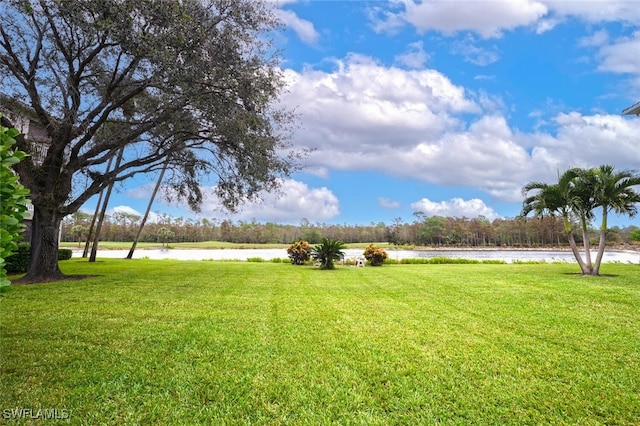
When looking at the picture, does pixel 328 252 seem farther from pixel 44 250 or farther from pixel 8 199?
pixel 8 199

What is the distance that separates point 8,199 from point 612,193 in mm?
17629

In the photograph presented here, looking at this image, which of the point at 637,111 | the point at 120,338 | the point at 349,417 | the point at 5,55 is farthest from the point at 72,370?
the point at 637,111

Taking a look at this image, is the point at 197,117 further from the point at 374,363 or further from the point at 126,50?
the point at 374,363

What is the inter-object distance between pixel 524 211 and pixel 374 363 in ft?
49.3

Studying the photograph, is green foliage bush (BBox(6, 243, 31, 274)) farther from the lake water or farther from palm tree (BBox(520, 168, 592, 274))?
palm tree (BBox(520, 168, 592, 274))

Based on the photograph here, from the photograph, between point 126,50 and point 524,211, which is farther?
point 524,211

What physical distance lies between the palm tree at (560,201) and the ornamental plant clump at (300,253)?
11.1 meters

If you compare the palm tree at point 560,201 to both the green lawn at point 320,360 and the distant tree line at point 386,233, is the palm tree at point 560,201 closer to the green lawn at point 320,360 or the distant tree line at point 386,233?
the green lawn at point 320,360

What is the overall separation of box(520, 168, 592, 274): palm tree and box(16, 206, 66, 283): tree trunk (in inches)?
710

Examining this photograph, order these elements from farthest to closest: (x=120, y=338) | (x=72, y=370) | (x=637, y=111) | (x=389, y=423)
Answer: (x=637, y=111)
(x=120, y=338)
(x=72, y=370)
(x=389, y=423)

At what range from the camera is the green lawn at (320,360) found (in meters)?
3.29

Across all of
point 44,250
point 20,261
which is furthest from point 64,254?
point 44,250

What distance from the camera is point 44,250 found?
11.9m

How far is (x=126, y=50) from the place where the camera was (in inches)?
401
